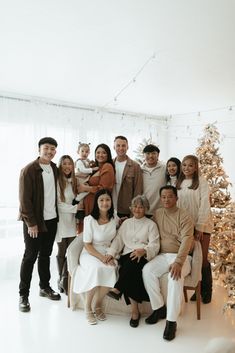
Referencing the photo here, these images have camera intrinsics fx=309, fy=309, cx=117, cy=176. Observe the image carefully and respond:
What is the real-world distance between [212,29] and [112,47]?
807 millimetres

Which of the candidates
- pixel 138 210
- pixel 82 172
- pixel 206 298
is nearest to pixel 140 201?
pixel 138 210

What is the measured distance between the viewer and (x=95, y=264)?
278 centimetres

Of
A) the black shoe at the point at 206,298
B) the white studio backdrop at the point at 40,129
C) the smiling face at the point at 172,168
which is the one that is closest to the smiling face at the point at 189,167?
the smiling face at the point at 172,168

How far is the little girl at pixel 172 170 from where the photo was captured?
10.5ft

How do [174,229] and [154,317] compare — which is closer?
[154,317]

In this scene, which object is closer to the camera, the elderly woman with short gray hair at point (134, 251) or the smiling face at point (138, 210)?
the elderly woman with short gray hair at point (134, 251)

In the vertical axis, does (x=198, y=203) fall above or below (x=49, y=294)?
above

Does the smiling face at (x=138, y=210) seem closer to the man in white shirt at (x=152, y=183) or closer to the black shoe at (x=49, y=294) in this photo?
the man in white shirt at (x=152, y=183)

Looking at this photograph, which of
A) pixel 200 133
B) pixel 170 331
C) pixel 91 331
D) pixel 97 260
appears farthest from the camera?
pixel 200 133

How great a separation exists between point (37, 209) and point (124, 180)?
2.96 feet

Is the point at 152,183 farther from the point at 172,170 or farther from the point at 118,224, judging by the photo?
the point at 118,224

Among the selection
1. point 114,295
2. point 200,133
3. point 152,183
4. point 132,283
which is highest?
point 200,133

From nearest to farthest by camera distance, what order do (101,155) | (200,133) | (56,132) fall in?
(101,155)
(56,132)
(200,133)

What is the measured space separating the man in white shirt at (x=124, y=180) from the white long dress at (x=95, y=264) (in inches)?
9.5
